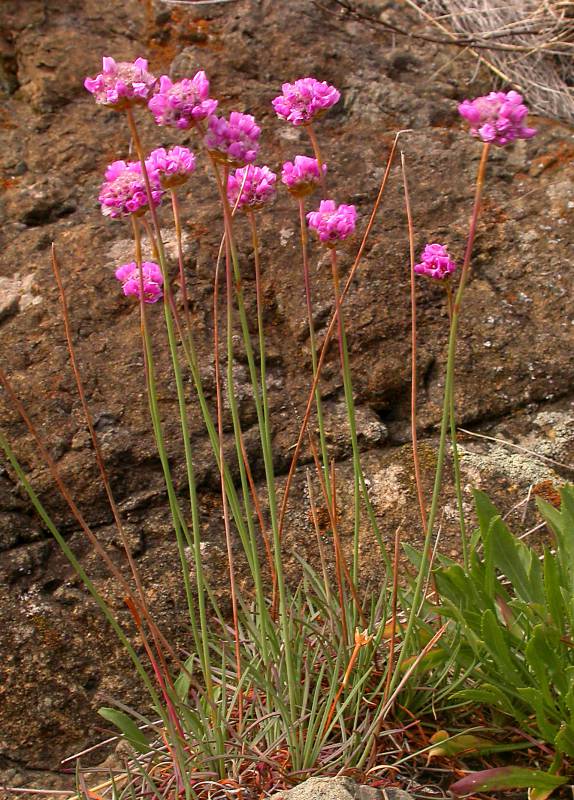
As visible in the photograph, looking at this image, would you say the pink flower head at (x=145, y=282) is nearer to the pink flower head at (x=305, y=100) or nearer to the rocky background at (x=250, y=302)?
the pink flower head at (x=305, y=100)

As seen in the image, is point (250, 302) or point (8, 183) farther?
point (8, 183)

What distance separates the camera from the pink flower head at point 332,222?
152 cm

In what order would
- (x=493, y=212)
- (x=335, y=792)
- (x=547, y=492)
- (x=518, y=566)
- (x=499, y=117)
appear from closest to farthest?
(x=335, y=792), (x=499, y=117), (x=518, y=566), (x=547, y=492), (x=493, y=212)

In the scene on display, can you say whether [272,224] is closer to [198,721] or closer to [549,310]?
[549,310]

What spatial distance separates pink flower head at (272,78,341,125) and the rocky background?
0.87 m

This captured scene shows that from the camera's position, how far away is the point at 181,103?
1372mm

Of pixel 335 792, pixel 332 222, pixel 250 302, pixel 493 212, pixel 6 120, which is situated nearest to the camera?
pixel 335 792

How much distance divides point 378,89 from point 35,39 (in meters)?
1.09

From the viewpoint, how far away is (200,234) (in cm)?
248

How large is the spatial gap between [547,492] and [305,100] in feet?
3.51

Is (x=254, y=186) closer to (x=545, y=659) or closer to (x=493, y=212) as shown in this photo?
(x=545, y=659)

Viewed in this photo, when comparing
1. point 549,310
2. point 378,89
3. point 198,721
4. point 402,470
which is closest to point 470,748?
point 198,721

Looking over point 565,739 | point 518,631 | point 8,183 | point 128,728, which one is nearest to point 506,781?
point 565,739

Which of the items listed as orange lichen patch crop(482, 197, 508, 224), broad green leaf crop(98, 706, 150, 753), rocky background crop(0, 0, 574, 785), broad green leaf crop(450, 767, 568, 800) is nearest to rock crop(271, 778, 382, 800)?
broad green leaf crop(450, 767, 568, 800)
